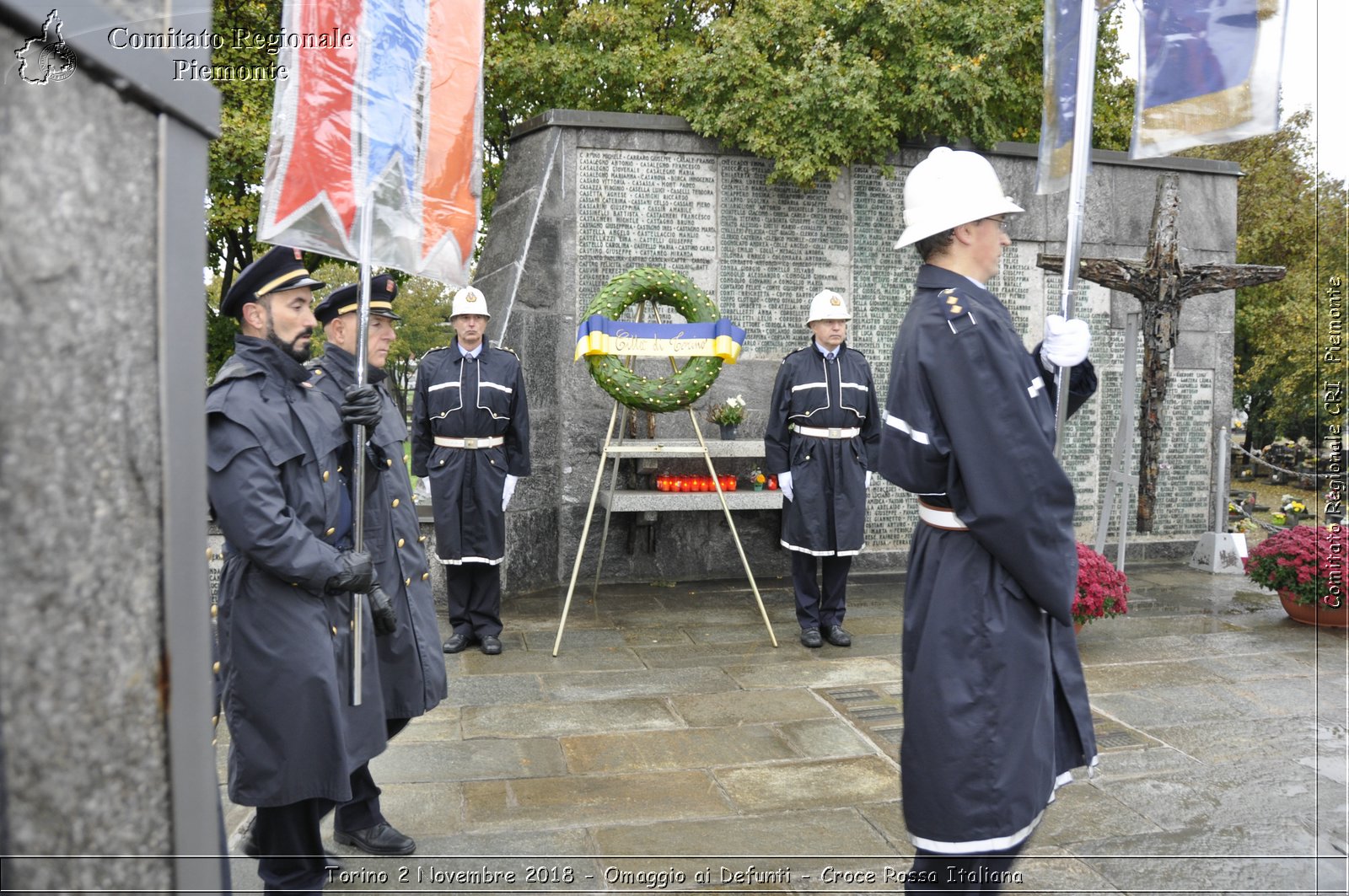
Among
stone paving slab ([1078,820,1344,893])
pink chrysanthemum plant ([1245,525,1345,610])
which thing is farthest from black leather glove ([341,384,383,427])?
pink chrysanthemum plant ([1245,525,1345,610])

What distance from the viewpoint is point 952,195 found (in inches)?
113

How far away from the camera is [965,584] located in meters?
2.71

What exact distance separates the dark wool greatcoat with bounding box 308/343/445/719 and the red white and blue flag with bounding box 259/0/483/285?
1.61 feet

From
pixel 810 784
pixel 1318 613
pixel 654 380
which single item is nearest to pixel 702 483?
pixel 654 380

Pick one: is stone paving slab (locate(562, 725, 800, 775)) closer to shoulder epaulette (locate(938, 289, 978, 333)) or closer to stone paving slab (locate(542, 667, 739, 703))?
stone paving slab (locate(542, 667, 739, 703))

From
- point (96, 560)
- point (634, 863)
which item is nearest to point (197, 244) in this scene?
point (96, 560)

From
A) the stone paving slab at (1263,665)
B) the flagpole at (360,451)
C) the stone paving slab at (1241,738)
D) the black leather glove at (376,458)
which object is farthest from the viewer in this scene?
the stone paving slab at (1263,665)

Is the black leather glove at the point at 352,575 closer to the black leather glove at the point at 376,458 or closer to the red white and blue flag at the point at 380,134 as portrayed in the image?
the black leather glove at the point at 376,458

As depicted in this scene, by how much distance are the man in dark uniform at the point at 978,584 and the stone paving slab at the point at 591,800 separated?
1.52m

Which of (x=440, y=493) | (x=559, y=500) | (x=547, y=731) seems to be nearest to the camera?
(x=547, y=731)

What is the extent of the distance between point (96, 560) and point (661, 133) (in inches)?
320

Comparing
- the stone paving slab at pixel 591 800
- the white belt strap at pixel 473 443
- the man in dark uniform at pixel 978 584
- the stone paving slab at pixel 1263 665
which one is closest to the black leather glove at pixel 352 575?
the stone paving slab at pixel 591 800

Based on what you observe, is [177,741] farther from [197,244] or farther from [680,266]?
[680,266]

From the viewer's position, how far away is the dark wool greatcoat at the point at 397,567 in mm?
3721
